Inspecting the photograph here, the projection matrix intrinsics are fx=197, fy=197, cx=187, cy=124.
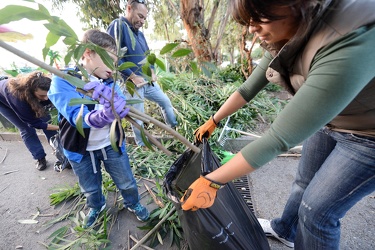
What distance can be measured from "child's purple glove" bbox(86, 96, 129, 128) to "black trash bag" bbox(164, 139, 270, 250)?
0.43m

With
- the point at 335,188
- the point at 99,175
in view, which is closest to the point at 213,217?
the point at 335,188

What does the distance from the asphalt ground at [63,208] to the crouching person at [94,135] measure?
Result: 352 millimetres

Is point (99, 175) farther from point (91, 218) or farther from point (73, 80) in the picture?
point (73, 80)

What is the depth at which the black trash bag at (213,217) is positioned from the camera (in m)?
0.94

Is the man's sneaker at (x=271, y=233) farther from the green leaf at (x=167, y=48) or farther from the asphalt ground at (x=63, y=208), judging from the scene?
→ the green leaf at (x=167, y=48)

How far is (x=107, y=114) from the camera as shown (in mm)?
1016

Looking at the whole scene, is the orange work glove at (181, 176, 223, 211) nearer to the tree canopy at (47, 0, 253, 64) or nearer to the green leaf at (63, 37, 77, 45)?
the green leaf at (63, 37, 77, 45)

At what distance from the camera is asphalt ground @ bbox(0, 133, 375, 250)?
153 cm

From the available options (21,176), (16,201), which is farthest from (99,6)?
(16,201)

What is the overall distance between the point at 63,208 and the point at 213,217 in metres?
1.79

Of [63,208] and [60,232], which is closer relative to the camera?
[60,232]

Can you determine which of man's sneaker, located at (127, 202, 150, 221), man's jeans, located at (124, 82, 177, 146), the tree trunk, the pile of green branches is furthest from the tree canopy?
man's sneaker, located at (127, 202, 150, 221)

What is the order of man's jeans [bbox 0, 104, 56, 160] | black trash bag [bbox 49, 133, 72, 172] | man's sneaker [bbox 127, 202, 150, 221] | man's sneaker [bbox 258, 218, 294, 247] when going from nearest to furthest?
man's sneaker [bbox 258, 218, 294, 247] → man's sneaker [bbox 127, 202, 150, 221] → black trash bag [bbox 49, 133, 72, 172] → man's jeans [bbox 0, 104, 56, 160]

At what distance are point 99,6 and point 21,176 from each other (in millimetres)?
4411
